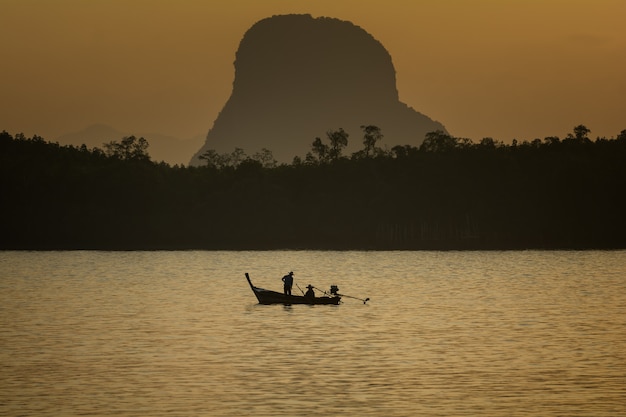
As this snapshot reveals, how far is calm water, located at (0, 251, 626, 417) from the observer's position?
1215 inches

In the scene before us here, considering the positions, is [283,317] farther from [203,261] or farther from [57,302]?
[203,261]

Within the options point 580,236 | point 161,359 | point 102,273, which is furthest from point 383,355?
point 580,236

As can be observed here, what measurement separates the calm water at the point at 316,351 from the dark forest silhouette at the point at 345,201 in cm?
8163

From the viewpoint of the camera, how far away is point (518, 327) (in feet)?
166

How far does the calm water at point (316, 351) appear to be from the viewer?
30859 mm

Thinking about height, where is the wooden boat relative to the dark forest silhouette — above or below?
below

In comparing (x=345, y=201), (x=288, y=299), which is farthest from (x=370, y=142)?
(x=288, y=299)

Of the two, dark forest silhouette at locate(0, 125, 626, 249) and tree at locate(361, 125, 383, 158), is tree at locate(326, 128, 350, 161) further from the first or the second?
dark forest silhouette at locate(0, 125, 626, 249)

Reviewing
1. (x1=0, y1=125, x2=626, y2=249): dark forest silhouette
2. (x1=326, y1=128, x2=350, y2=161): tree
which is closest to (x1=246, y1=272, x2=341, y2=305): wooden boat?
(x1=0, y1=125, x2=626, y2=249): dark forest silhouette

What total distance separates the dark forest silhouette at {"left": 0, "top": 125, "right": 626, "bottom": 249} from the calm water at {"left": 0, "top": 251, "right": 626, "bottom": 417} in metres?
81.6

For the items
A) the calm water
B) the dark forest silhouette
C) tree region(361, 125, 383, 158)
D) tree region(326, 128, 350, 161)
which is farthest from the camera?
tree region(326, 128, 350, 161)

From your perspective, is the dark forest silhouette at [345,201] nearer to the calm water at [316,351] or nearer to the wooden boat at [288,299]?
the calm water at [316,351]

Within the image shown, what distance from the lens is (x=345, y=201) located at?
175 m

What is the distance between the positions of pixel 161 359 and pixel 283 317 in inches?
673
